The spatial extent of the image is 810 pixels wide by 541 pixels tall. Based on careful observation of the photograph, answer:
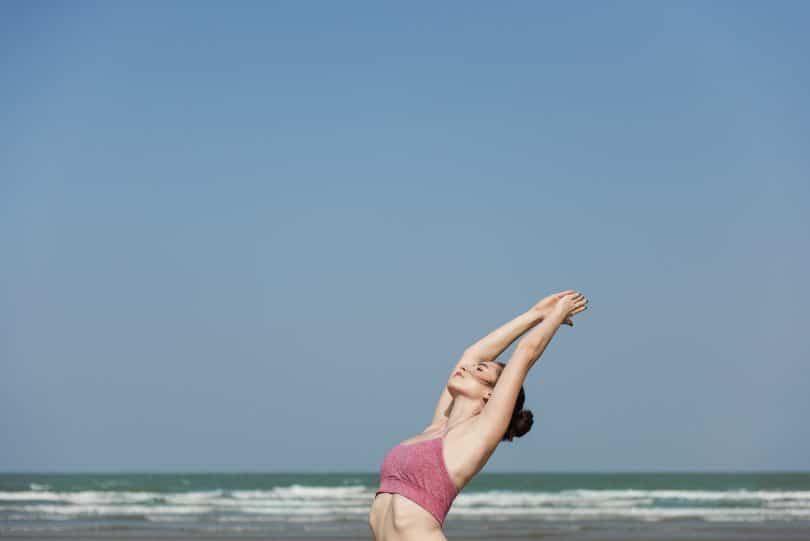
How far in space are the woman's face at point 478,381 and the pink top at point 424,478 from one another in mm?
241

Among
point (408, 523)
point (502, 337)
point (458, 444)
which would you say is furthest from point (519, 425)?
point (502, 337)

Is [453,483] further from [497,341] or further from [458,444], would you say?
[497,341]

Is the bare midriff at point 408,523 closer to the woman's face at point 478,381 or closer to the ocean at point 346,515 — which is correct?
the woman's face at point 478,381

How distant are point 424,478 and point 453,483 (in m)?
0.11

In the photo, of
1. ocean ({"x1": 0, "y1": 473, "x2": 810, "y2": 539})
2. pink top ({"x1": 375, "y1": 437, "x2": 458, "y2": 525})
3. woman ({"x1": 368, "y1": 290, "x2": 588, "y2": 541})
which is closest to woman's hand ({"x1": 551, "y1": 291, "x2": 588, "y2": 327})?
woman ({"x1": 368, "y1": 290, "x2": 588, "y2": 541})

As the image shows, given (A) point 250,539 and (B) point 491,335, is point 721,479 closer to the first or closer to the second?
(A) point 250,539

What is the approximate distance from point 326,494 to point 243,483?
17.9 m

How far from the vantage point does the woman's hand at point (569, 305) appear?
4.34 metres

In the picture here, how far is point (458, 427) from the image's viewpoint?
4359 mm

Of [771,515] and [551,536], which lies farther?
[771,515]

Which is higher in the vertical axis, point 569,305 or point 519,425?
point 569,305

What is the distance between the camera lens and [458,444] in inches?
169

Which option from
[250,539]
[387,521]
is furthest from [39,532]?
[387,521]

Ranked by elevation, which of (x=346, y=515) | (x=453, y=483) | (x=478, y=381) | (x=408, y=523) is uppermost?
(x=478, y=381)
